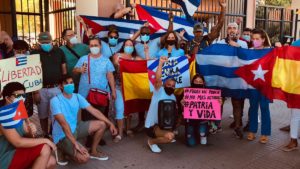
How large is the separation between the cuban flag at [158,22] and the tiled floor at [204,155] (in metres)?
2.29

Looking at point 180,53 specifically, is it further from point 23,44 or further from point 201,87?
point 23,44

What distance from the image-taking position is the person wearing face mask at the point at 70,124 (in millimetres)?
4125

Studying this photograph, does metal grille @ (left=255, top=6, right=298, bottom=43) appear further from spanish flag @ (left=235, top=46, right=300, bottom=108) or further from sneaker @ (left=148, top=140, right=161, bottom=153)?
sneaker @ (left=148, top=140, right=161, bottom=153)

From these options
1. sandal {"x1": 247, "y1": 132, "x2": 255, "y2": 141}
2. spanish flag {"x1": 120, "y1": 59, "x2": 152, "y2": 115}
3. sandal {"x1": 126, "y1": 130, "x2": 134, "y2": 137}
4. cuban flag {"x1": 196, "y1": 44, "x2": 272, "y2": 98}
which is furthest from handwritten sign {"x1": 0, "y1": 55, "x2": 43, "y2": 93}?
sandal {"x1": 247, "y1": 132, "x2": 255, "y2": 141}

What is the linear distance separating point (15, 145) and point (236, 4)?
10159 mm

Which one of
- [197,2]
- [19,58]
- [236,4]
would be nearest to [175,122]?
[19,58]

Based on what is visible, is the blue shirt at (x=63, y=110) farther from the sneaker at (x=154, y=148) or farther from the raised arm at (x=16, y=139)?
the sneaker at (x=154, y=148)

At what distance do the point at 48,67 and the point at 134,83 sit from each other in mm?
1386

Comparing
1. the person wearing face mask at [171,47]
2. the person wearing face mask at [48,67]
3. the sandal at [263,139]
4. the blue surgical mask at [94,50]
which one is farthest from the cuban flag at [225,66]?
the person wearing face mask at [48,67]

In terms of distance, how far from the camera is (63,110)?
13.8ft

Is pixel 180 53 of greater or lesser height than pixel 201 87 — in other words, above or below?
above

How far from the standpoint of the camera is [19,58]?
462cm

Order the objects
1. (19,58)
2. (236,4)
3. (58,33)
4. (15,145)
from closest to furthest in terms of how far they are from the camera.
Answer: (15,145) → (19,58) → (58,33) → (236,4)

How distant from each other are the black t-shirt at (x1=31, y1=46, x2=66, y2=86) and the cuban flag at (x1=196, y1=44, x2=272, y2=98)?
2.26m
